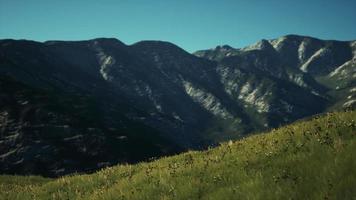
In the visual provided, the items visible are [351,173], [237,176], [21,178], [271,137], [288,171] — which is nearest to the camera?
[351,173]

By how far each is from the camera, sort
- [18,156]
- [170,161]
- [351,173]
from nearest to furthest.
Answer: [351,173] < [170,161] < [18,156]

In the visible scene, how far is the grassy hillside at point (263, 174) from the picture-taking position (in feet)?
31.6

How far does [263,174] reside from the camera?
11.1m

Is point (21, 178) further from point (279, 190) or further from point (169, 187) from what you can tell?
point (279, 190)

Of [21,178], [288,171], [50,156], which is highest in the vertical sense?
[288,171]

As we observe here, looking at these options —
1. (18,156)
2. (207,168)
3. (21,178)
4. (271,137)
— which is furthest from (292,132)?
(18,156)

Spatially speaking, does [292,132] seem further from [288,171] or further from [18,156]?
[18,156]

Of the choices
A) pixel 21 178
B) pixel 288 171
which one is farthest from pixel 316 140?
pixel 21 178

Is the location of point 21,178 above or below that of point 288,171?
below

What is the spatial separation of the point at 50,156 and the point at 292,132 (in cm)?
18933

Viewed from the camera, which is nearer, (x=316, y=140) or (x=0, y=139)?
(x=316, y=140)

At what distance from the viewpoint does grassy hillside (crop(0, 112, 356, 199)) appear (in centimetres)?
963

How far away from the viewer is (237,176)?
462 inches

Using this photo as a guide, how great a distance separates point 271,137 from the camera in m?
14.8
